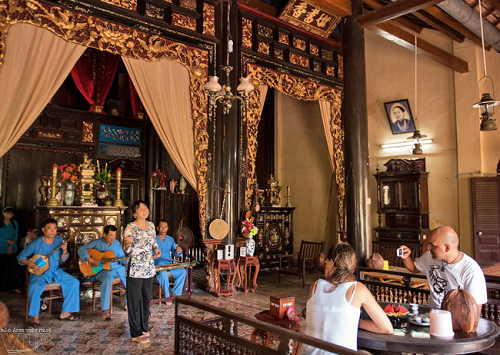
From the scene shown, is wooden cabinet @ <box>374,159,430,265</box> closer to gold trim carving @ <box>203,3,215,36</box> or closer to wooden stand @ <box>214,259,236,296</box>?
wooden stand @ <box>214,259,236,296</box>

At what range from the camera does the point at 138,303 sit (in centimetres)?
368

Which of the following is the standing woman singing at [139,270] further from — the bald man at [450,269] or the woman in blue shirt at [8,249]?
the woman in blue shirt at [8,249]

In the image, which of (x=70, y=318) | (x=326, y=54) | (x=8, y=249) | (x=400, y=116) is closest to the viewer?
(x=70, y=318)

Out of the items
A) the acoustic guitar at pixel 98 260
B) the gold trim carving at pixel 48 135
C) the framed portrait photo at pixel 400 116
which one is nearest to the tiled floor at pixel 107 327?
the acoustic guitar at pixel 98 260

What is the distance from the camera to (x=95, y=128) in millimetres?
8266

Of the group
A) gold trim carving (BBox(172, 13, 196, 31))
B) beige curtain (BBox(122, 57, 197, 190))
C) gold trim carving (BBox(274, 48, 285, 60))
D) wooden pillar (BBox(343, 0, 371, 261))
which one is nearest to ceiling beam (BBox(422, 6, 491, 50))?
wooden pillar (BBox(343, 0, 371, 261))

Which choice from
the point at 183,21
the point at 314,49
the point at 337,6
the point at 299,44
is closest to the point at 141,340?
the point at 183,21

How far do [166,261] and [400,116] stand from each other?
591cm

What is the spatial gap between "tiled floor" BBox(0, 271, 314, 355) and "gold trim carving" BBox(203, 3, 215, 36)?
4062mm

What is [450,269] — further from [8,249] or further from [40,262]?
[8,249]

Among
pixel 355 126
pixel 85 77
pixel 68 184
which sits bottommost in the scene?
pixel 68 184

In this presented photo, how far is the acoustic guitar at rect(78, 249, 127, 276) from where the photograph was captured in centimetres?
492

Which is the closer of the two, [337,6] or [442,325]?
[442,325]

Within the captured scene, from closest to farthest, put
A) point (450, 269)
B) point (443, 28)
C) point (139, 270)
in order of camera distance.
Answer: point (450, 269) → point (139, 270) → point (443, 28)
